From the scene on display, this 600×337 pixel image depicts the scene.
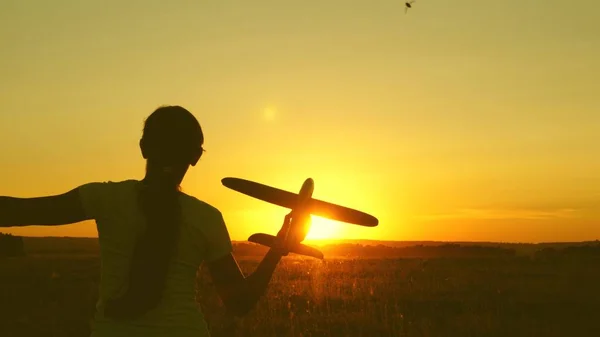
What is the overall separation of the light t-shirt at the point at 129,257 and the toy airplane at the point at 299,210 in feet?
3.15

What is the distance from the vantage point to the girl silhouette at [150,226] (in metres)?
2.99

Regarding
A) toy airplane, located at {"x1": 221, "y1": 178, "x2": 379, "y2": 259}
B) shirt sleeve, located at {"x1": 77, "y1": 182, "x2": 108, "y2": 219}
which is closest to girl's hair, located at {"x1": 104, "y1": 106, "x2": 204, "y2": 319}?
shirt sleeve, located at {"x1": 77, "y1": 182, "x2": 108, "y2": 219}

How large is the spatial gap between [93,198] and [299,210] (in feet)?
4.59

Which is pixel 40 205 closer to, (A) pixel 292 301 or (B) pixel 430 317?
(B) pixel 430 317

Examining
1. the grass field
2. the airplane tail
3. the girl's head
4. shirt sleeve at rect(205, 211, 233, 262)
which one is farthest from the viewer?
the grass field

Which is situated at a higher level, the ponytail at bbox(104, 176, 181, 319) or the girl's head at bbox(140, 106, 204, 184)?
the girl's head at bbox(140, 106, 204, 184)

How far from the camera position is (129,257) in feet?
10.0

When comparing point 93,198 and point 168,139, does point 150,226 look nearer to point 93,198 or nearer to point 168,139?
point 93,198

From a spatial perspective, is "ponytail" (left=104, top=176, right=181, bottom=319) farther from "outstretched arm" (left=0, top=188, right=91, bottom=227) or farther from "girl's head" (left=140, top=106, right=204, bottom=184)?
"outstretched arm" (left=0, top=188, right=91, bottom=227)

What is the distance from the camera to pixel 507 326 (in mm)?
13898

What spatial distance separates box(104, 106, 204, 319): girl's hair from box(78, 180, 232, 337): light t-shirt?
4 cm

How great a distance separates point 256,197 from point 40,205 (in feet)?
5.28

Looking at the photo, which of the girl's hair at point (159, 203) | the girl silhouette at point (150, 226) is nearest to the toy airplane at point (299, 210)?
the girl silhouette at point (150, 226)

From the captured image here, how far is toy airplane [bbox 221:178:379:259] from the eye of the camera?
4.09 metres
